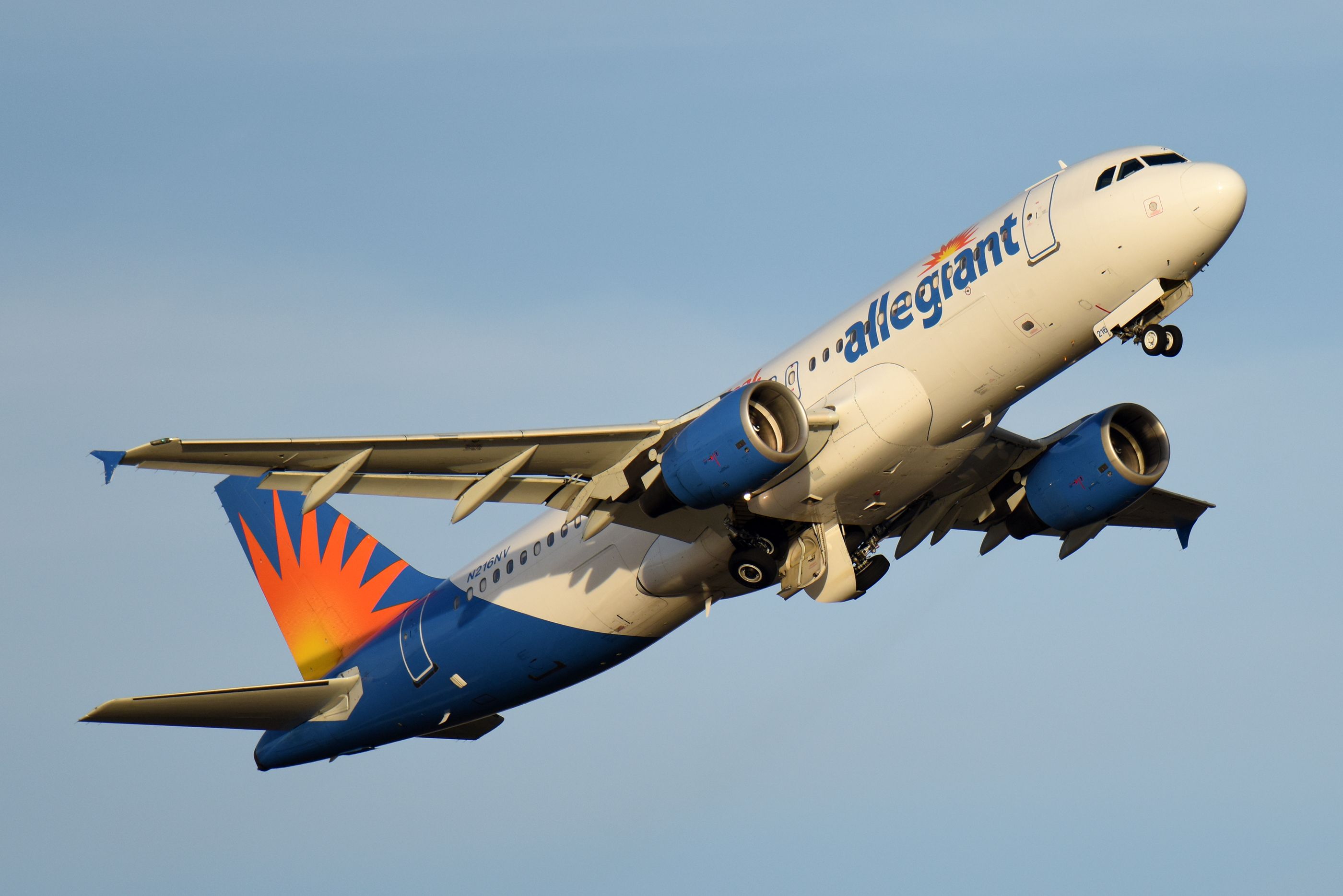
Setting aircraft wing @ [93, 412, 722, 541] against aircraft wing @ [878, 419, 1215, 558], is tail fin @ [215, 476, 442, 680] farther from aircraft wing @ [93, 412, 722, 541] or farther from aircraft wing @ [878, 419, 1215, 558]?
aircraft wing @ [878, 419, 1215, 558]

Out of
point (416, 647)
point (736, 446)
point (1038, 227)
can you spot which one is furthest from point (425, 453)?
point (1038, 227)

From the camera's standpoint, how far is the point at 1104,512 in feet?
101

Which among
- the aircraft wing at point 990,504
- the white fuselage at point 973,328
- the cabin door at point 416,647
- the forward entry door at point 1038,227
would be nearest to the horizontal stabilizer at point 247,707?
the cabin door at point 416,647

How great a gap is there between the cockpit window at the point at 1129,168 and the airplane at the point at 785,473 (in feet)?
0.11

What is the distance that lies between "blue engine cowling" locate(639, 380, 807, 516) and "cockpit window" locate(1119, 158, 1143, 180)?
638 centimetres

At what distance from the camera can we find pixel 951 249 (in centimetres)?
2731

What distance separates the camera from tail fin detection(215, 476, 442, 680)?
3647 centimetres

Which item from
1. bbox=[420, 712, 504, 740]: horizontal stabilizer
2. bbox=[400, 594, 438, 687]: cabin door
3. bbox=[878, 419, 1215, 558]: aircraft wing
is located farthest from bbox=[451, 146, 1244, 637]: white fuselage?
bbox=[420, 712, 504, 740]: horizontal stabilizer

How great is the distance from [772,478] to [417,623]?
1047cm

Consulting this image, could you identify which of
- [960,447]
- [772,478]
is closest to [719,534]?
[772,478]

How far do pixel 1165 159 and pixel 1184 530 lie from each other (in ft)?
42.0

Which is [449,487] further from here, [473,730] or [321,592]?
[321,592]

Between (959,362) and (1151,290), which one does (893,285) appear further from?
(1151,290)

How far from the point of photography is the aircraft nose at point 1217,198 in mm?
24859
